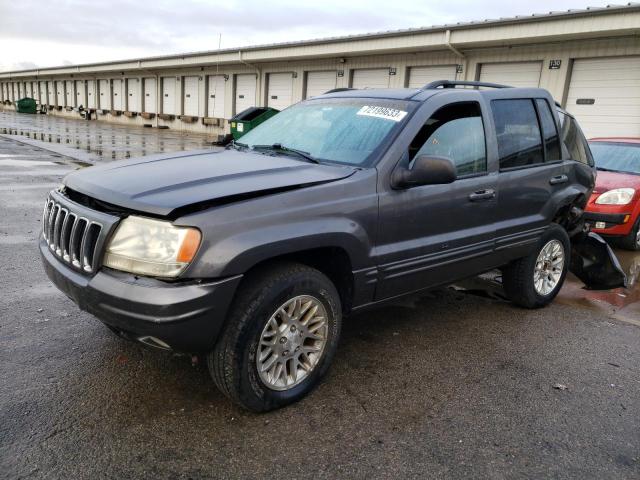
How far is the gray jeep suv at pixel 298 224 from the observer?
2453 mm

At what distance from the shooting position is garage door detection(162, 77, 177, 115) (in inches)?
1298

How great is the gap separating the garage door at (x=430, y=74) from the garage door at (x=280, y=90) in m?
7.06

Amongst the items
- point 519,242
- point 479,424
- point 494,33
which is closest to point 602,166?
point 519,242

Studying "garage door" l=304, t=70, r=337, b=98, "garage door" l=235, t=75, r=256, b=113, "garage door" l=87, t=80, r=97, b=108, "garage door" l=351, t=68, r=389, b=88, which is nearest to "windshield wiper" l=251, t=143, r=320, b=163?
"garage door" l=351, t=68, r=389, b=88

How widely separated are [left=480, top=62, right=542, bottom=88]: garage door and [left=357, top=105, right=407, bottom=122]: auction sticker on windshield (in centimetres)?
1317

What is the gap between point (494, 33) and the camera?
→ 14828 millimetres

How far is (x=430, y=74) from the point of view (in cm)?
1795

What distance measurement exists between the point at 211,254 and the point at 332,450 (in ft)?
3.70

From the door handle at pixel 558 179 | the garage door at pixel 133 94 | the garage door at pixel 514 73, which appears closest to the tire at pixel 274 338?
the door handle at pixel 558 179

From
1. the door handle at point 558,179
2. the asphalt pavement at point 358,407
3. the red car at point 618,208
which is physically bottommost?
the asphalt pavement at point 358,407

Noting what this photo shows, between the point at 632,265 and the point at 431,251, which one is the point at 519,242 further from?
the point at 632,265

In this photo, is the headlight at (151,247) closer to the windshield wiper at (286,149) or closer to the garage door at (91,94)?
the windshield wiper at (286,149)

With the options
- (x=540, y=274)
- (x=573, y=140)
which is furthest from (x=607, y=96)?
(x=540, y=274)

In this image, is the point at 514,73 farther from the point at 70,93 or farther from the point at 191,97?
the point at 70,93
